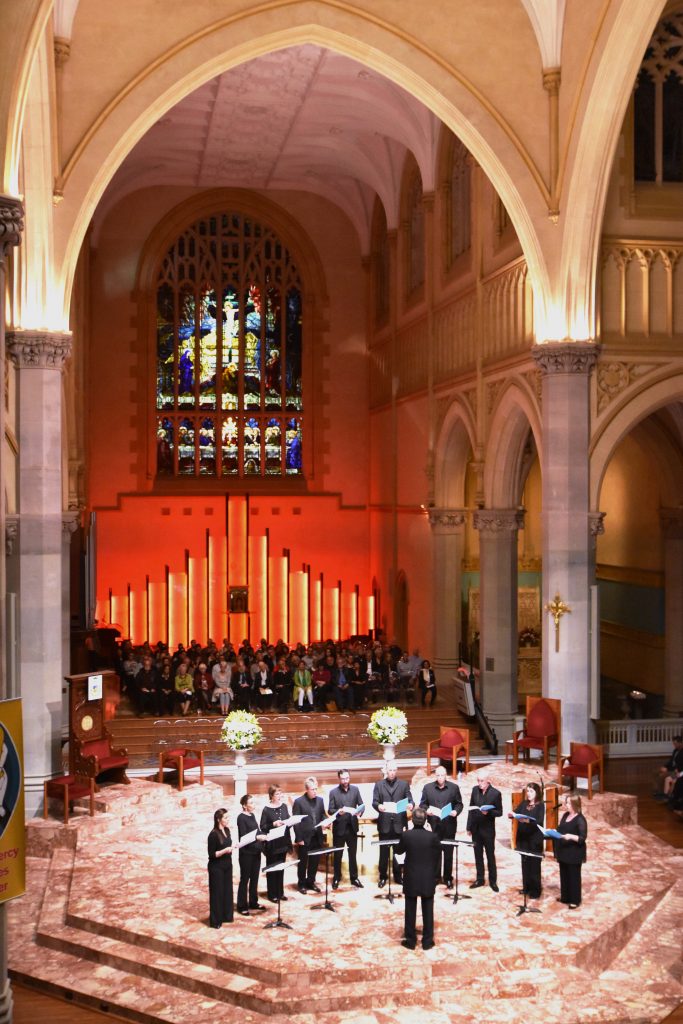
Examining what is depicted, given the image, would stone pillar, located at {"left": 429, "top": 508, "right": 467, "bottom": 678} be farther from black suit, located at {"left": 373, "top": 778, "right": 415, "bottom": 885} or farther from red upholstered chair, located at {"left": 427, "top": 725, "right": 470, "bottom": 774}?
black suit, located at {"left": 373, "top": 778, "right": 415, "bottom": 885}

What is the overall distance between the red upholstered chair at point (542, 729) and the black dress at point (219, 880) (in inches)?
243

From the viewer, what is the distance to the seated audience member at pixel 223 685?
67.1ft

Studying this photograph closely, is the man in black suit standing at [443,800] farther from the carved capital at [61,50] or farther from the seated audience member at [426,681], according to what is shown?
the carved capital at [61,50]

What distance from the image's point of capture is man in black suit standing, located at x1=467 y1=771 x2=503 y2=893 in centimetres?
1221

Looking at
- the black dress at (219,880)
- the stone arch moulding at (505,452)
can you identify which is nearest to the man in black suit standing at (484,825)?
the black dress at (219,880)

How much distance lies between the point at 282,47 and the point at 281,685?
10064 mm

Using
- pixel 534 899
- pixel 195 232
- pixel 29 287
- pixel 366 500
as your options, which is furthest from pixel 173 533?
pixel 534 899

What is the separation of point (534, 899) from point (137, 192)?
2161 cm

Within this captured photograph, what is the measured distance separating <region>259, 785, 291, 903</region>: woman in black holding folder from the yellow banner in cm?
293

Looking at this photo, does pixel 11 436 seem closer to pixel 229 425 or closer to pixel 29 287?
pixel 29 287

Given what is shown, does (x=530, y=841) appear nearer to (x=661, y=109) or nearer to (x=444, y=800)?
(x=444, y=800)

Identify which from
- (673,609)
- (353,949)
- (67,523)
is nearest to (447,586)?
(673,609)

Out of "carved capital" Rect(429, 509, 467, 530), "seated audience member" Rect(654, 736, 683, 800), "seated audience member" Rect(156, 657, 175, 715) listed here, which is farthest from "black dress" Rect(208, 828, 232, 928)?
"carved capital" Rect(429, 509, 467, 530)

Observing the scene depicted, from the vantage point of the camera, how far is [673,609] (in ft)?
72.0
